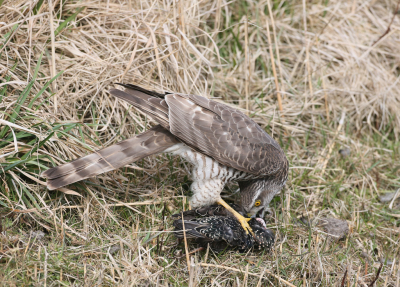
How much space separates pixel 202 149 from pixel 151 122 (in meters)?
0.94

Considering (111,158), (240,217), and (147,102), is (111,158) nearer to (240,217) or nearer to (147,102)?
(147,102)

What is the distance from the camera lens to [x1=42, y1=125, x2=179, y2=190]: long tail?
3619 millimetres

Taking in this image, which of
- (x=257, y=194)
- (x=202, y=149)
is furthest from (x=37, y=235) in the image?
(x=257, y=194)

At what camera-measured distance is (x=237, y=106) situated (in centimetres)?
503

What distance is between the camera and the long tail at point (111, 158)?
3619 mm

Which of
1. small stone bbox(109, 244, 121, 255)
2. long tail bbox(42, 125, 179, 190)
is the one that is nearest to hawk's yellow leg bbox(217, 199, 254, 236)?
long tail bbox(42, 125, 179, 190)

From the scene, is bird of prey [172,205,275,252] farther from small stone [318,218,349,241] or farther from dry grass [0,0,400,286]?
small stone [318,218,349,241]

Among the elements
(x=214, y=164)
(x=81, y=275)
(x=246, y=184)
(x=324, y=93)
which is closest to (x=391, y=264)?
(x=246, y=184)

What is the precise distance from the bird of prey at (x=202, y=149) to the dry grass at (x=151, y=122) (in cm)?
24

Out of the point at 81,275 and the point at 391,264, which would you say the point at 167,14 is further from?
the point at 391,264

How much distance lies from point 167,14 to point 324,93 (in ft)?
6.84

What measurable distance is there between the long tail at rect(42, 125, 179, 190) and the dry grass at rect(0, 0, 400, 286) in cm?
17

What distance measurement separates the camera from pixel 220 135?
3906 millimetres

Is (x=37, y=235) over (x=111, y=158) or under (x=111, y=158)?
under
